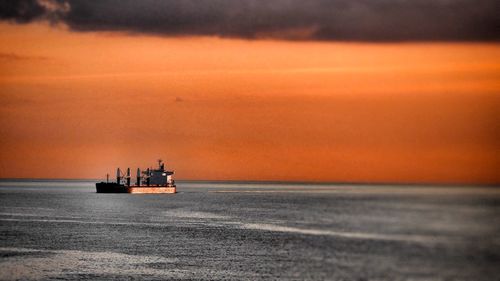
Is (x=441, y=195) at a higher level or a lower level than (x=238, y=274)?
higher

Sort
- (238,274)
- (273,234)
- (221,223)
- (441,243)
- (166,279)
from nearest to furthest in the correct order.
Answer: (441,243) → (166,279) → (238,274) → (273,234) → (221,223)

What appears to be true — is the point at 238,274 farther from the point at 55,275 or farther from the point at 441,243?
the point at 441,243

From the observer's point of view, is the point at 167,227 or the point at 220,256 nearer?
the point at 220,256

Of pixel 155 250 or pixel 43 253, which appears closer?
pixel 43 253

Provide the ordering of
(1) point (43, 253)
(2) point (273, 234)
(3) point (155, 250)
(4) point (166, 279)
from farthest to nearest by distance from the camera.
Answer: (2) point (273, 234), (3) point (155, 250), (1) point (43, 253), (4) point (166, 279)

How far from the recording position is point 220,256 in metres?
77.2

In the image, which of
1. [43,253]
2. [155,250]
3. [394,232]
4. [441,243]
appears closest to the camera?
[441,243]

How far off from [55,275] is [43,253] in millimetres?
16009

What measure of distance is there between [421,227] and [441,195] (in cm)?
250

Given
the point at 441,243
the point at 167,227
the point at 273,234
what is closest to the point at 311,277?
the point at 441,243

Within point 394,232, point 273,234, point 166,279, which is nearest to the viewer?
point 394,232

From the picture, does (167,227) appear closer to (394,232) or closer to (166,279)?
(166,279)

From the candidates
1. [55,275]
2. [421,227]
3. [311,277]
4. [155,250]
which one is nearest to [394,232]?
[421,227]

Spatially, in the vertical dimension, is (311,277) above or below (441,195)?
below
